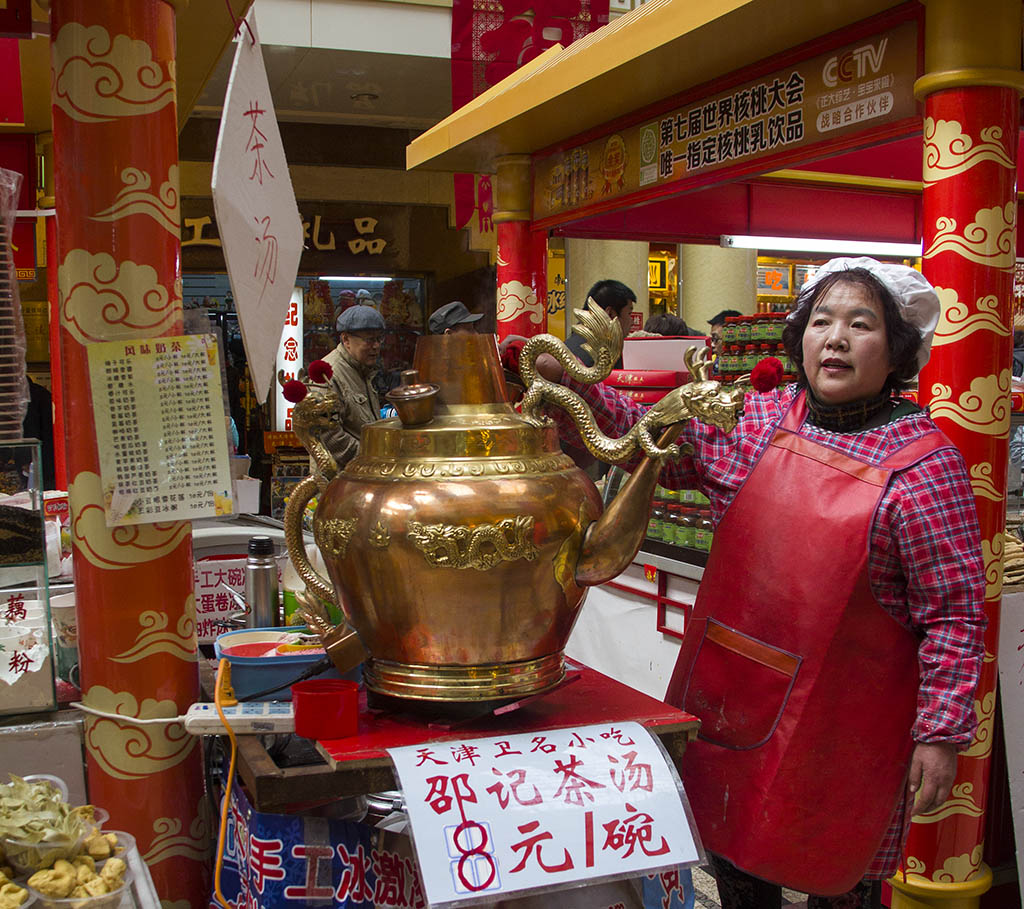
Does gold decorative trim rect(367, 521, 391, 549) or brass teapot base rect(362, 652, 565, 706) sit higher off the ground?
gold decorative trim rect(367, 521, 391, 549)

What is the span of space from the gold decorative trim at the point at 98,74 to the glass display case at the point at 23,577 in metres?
0.55

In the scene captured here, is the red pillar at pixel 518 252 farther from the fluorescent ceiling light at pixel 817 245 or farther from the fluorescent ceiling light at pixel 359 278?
the fluorescent ceiling light at pixel 359 278

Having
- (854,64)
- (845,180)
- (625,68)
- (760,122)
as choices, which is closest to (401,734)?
(854,64)

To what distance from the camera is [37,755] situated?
5.48 feet

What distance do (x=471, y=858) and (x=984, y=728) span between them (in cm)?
177

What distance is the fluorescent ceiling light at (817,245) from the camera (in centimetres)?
602

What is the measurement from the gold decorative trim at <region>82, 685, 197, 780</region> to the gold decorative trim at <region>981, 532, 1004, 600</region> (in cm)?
196

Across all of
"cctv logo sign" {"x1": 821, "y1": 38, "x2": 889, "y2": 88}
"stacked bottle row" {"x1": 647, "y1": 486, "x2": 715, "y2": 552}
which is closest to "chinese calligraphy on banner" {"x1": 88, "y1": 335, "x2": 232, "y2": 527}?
"stacked bottle row" {"x1": 647, "y1": 486, "x2": 715, "y2": 552}

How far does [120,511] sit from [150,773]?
0.44m

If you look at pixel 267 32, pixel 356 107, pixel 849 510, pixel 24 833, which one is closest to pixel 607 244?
pixel 356 107

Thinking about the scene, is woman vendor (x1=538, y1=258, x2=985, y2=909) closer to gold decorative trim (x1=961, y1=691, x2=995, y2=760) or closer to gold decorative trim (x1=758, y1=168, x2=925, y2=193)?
gold decorative trim (x1=961, y1=691, x2=995, y2=760)

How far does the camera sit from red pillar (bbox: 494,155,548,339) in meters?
5.36

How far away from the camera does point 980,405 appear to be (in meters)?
2.53

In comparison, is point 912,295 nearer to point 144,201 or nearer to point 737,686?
point 737,686
